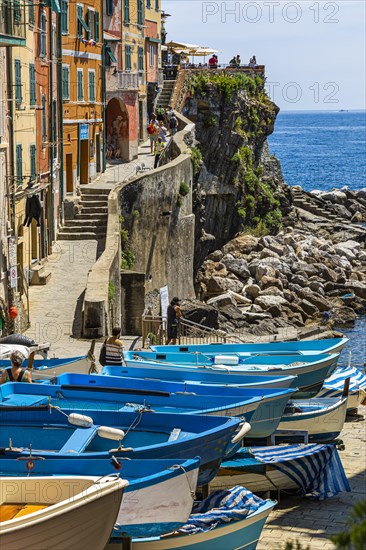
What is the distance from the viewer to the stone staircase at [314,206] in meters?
79.2

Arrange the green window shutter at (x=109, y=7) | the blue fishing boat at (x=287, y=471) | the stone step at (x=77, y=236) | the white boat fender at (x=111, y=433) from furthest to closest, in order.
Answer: the green window shutter at (x=109, y=7) → the stone step at (x=77, y=236) → the blue fishing boat at (x=287, y=471) → the white boat fender at (x=111, y=433)

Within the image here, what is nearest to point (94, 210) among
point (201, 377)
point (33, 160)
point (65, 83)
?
point (33, 160)

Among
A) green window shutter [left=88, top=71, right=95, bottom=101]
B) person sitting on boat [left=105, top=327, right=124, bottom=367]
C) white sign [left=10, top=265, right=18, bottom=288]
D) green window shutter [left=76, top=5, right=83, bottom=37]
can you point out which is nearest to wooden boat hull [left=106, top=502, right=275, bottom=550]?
person sitting on boat [left=105, top=327, right=124, bottom=367]

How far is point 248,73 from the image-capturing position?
63781 millimetres

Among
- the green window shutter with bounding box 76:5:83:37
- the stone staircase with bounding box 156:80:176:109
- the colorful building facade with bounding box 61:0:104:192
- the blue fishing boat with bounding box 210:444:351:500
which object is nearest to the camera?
the blue fishing boat with bounding box 210:444:351:500

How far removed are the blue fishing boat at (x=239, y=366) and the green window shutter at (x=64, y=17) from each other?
19.6 meters

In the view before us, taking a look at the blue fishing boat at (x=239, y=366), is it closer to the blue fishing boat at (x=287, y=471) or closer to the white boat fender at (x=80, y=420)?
the blue fishing boat at (x=287, y=471)

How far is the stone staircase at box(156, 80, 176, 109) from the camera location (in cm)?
6063

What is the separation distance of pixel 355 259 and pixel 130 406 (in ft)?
148

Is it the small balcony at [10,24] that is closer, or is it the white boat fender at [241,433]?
the white boat fender at [241,433]

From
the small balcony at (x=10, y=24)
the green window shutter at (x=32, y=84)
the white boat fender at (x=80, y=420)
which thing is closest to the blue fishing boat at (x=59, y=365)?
the white boat fender at (x=80, y=420)

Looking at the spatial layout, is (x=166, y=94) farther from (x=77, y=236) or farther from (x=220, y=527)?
(x=220, y=527)

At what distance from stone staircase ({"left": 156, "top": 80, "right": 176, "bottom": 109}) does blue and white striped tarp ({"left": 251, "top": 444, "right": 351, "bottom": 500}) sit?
40832 mm

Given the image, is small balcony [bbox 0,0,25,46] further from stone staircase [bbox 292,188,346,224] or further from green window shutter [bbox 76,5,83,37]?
stone staircase [bbox 292,188,346,224]
